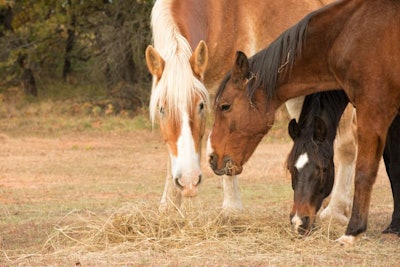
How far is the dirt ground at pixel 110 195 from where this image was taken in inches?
237

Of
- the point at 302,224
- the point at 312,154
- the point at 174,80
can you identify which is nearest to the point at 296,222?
the point at 302,224

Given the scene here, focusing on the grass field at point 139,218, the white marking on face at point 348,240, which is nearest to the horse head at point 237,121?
the grass field at point 139,218

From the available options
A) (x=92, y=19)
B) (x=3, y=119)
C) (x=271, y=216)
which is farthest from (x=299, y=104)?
(x=92, y=19)

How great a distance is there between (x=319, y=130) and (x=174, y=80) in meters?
1.20

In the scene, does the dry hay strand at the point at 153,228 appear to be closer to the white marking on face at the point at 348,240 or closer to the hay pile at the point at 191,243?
the hay pile at the point at 191,243

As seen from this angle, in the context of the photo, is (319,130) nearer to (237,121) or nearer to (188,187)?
(237,121)

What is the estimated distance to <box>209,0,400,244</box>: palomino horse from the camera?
6.16 m

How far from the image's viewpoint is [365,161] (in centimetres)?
626

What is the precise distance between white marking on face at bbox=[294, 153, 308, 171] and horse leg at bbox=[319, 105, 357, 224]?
1.50 metres

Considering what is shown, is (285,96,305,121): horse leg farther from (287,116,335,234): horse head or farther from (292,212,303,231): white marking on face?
(292,212,303,231): white marking on face

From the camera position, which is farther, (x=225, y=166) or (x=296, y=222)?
(x=225, y=166)

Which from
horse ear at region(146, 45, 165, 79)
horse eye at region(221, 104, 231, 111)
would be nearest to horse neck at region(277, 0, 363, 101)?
horse eye at region(221, 104, 231, 111)

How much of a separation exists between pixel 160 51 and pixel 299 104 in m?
1.65

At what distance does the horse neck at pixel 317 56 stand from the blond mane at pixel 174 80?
0.70m
